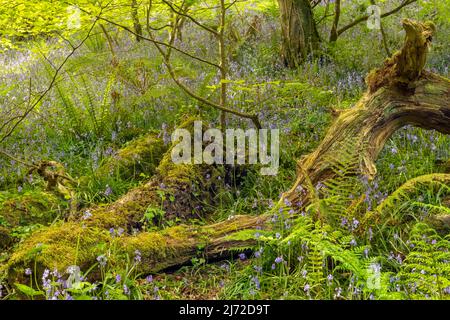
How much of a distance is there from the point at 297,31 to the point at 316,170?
4.36 meters

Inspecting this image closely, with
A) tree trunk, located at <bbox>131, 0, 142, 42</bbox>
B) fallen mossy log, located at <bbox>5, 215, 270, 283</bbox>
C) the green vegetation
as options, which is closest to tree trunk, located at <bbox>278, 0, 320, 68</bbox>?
the green vegetation

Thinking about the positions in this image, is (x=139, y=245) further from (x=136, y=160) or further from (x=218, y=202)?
(x=136, y=160)

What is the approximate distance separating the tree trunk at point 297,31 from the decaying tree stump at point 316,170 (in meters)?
3.70

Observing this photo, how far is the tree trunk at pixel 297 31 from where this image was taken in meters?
7.55

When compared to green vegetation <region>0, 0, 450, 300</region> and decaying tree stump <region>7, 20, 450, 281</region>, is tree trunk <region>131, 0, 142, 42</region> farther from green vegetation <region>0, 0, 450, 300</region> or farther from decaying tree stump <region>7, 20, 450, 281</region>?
decaying tree stump <region>7, 20, 450, 281</region>

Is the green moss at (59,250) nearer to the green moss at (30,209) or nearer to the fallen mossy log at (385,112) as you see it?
the green moss at (30,209)

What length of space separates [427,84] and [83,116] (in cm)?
403

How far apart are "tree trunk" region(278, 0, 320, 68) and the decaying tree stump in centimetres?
370

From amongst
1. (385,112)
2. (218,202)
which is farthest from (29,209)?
(385,112)

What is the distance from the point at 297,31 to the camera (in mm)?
7641

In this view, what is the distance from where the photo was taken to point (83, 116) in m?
6.34

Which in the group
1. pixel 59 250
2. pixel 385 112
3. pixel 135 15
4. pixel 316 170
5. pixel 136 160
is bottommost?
pixel 59 250

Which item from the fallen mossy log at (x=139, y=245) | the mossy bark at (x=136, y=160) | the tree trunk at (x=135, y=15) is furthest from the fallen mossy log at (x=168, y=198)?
the tree trunk at (x=135, y=15)
